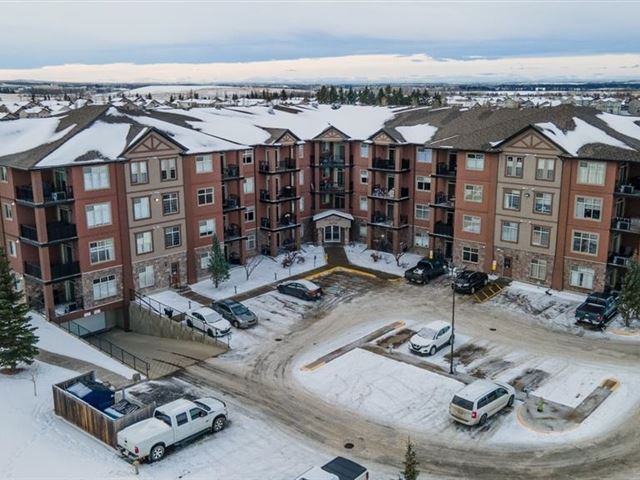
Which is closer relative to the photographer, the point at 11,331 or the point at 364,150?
the point at 11,331

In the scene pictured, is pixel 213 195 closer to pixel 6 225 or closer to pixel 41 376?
pixel 6 225

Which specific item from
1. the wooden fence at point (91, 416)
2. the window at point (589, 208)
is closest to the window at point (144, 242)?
the wooden fence at point (91, 416)

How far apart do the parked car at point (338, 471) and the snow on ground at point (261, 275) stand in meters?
24.3

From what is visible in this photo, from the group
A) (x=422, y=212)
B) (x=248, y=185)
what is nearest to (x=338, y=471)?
(x=248, y=185)

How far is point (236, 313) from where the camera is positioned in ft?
140

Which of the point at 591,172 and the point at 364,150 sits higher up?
the point at 364,150

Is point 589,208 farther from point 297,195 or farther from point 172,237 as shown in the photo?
point 172,237

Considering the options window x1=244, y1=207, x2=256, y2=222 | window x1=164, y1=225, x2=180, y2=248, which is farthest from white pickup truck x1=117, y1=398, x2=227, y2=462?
window x1=244, y1=207, x2=256, y2=222

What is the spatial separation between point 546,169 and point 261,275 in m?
24.4

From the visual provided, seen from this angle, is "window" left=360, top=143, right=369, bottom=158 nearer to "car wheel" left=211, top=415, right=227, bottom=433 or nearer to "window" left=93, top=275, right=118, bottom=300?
"window" left=93, top=275, right=118, bottom=300

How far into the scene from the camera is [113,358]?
37.3 m

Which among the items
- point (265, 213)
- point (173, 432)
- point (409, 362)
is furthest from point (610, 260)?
point (173, 432)

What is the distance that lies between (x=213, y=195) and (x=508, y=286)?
2484 cm

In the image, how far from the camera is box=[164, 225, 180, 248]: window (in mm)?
48491
